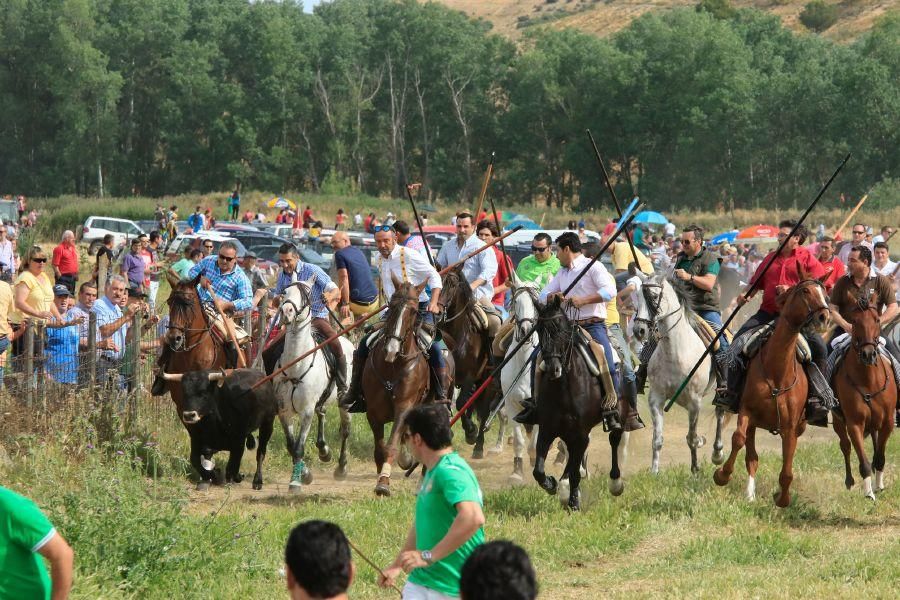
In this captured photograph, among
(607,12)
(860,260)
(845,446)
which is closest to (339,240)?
(860,260)

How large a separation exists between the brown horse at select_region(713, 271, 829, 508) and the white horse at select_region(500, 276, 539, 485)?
2149 millimetres

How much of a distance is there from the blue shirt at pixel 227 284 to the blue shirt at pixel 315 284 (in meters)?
0.54

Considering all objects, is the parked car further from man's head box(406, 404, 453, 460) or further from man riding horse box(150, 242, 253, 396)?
man's head box(406, 404, 453, 460)

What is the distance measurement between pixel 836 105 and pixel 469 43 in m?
25.5

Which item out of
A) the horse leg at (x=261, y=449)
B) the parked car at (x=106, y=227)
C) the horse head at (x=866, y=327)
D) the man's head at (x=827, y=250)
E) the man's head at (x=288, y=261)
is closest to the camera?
the horse head at (x=866, y=327)

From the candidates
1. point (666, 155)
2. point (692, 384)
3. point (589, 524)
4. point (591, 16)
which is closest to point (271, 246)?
point (692, 384)

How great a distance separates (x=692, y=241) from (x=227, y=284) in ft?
17.1

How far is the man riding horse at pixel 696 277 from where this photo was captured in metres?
15.1

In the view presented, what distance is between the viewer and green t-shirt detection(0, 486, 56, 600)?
530 cm

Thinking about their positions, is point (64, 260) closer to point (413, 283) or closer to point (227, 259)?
point (227, 259)

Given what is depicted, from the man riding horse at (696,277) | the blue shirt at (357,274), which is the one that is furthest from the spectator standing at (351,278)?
the man riding horse at (696,277)

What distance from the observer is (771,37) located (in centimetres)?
9475

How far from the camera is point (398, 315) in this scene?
1282cm

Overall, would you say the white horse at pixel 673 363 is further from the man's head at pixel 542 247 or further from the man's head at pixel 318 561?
the man's head at pixel 318 561
